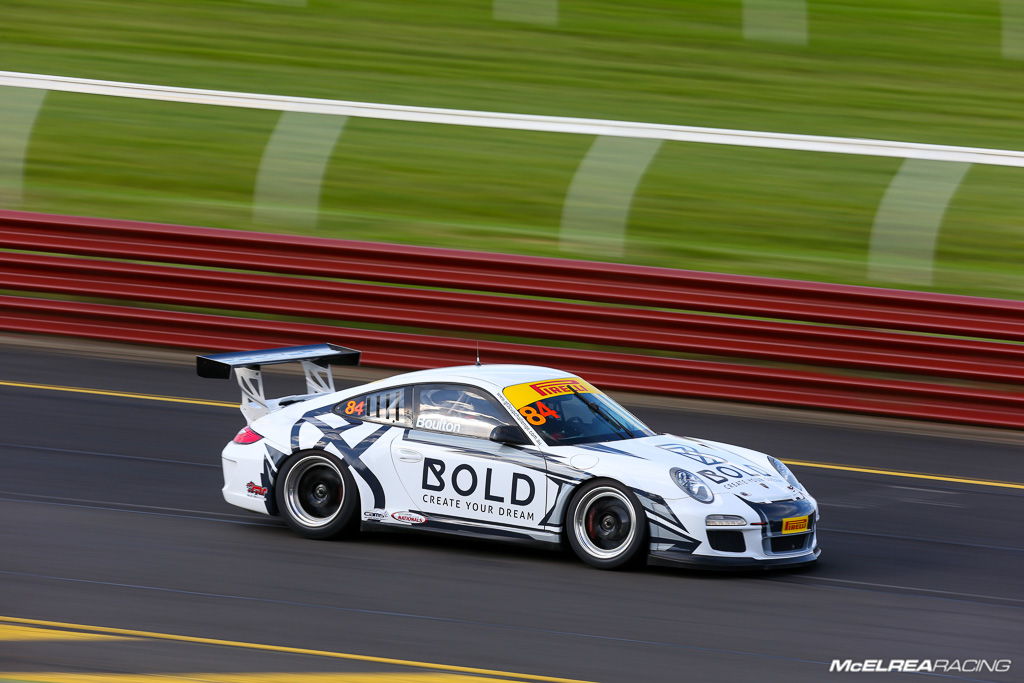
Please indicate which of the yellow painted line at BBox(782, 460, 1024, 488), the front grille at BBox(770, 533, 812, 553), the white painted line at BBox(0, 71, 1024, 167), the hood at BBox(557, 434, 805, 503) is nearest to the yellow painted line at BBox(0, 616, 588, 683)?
the hood at BBox(557, 434, 805, 503)

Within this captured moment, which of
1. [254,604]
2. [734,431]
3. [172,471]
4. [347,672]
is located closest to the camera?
[347,672]

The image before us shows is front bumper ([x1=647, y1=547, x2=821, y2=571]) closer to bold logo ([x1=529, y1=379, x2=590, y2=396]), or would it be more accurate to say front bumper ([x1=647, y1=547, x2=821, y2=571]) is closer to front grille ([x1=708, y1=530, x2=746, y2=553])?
front grille ([x1=708, y1=530, x2=746, y2=553])

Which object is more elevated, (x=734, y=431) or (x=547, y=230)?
(x=547, y=230)

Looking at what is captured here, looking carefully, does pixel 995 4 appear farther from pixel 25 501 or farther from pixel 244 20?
pixel 25 501

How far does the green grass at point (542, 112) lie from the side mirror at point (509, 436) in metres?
7.91

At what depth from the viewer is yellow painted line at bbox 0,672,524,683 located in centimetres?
693

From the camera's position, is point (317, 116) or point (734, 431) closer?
point (734, 431)

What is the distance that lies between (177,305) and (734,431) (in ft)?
20.9

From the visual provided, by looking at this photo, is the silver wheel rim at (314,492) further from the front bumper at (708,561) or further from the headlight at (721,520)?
the headlight at (721,520)

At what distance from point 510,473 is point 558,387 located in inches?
34.3

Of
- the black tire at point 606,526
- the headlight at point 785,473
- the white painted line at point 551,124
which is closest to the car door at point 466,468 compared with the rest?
the black tire at point 606,526

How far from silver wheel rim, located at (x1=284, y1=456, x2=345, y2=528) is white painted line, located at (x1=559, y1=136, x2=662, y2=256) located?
7.21 meters

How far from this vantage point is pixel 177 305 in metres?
16.2

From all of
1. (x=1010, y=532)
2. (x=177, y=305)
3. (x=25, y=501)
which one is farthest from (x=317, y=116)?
(x=1010, y=532)
